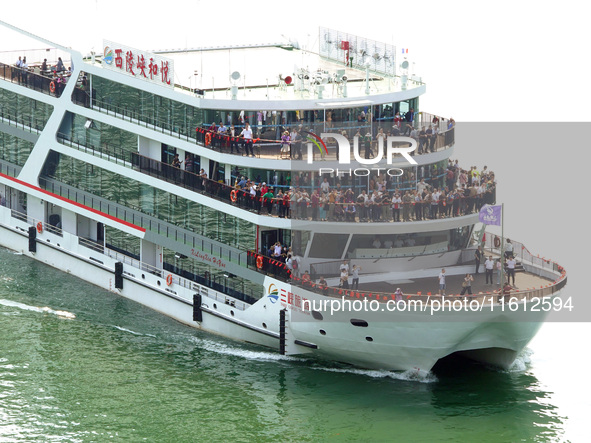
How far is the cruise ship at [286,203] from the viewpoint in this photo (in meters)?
58.2

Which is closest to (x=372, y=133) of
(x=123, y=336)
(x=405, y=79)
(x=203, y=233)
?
(x=405, y=79)

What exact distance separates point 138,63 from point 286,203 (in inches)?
368

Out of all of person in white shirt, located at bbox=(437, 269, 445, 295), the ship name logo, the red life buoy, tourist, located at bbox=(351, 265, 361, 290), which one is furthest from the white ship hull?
the ship name logo

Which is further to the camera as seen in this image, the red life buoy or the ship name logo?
the ship name logo

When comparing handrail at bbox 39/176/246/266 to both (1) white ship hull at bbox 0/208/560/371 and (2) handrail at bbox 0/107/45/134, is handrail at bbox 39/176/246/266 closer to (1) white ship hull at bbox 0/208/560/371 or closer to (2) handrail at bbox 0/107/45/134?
(1) white ship hull at bbox 0/208/560/371

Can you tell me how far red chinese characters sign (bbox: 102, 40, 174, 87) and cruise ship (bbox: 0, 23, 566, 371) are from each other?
0.24 feet

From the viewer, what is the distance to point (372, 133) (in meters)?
62.1

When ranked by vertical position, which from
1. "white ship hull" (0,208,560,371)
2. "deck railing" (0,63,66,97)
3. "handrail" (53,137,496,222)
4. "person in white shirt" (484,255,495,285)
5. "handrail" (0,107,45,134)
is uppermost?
"deck railing" (0,63,66,97)

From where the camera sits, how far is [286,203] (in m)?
60.0

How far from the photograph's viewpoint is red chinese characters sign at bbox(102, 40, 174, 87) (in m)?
64.4

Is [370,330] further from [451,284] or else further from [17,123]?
[17,123]

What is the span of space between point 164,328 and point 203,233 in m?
3.68

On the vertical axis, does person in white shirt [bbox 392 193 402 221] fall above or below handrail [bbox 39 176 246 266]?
above

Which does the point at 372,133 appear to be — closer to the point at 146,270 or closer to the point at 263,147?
the point at 263,147
